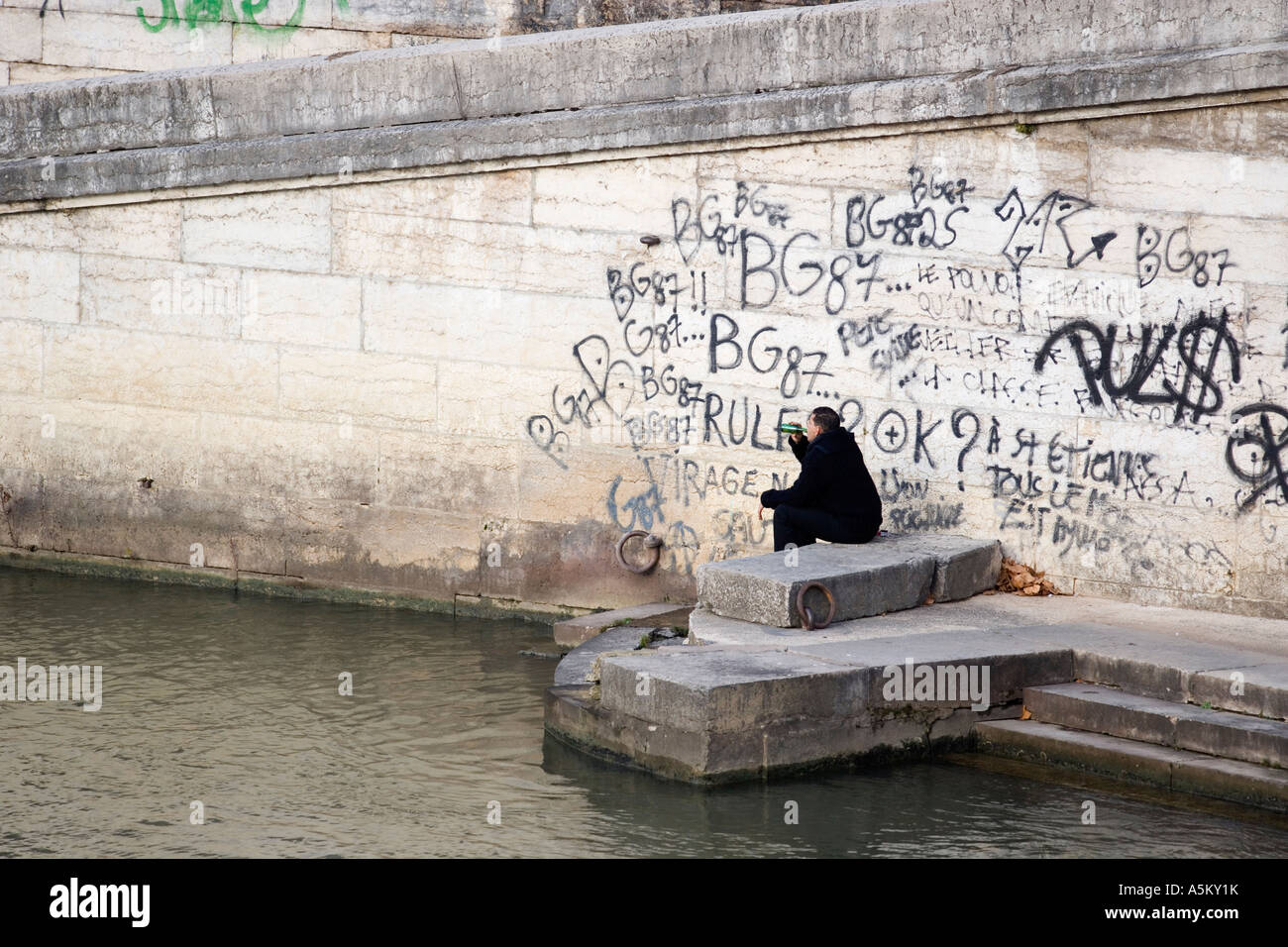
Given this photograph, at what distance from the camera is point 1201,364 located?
29.8ft

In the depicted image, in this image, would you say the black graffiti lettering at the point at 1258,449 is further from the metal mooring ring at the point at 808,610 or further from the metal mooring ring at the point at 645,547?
the metal mooring ring at the point at 645,547

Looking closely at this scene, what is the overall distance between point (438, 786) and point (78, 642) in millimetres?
3507

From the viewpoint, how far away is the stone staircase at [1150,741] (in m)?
7.10

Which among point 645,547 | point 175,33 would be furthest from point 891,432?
point 175,33

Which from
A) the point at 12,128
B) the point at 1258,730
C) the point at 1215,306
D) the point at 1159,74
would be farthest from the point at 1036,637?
the point at 12,128

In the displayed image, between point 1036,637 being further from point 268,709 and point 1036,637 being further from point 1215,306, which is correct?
→ point 268,709

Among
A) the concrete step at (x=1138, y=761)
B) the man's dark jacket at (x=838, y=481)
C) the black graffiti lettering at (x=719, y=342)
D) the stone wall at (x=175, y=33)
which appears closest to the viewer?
the concrete step at (x=1138, y=761)

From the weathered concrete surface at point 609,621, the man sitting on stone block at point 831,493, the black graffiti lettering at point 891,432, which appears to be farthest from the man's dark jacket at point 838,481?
the weathered concrete surface at point 609,621

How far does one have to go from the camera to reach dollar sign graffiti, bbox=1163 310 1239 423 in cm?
902

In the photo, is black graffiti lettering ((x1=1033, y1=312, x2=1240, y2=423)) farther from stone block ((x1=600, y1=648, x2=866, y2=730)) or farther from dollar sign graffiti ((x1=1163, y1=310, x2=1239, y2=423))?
stone block ((x1=600, y1=648, x2=866, y2=730))

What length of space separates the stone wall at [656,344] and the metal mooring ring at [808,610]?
1588mm

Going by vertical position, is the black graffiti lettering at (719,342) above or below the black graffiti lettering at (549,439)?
above

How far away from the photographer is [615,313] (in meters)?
10.5

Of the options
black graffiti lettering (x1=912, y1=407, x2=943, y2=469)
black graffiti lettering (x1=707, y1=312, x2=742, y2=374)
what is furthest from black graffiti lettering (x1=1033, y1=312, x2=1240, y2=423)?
black graffiti lettering (x1=707, y1=312, x2=742, y2=374)
